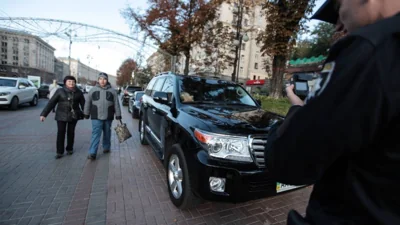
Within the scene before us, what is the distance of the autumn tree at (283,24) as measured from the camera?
10.4 meters

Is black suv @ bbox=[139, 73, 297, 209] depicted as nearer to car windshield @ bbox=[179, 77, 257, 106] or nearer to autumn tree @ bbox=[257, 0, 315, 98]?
car windshield @ bbox=[179, 77, 257, 106]

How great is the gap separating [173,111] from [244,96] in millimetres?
1596

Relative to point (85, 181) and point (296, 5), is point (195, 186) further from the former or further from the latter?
point (296, 5)

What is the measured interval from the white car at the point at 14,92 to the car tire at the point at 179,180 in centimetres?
1230

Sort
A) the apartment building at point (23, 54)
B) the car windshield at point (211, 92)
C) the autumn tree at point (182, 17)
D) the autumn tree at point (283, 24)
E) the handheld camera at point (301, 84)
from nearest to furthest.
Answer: the handheld camera at point (301, 84)
the car windshield at point (211, 92)
the autumn tree at point (283, 24)
the autumn tree at point (182, 17)
the apartment building at point (23, 54)

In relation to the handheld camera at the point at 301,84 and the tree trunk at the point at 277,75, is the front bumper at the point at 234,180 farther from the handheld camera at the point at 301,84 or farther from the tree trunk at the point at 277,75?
the tree trunk at the point at 277,75

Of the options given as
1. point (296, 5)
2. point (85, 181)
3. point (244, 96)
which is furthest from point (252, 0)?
point (85, 181)

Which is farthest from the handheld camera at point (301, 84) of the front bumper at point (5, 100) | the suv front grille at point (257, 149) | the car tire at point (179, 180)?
the front bumper at point (5, 100)

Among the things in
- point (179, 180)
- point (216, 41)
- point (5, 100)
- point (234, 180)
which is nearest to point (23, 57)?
point (5, 100)

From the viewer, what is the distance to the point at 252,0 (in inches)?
537

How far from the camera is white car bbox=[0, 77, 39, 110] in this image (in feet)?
36.7

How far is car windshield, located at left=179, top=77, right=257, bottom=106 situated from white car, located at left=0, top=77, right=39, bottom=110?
1182 cm

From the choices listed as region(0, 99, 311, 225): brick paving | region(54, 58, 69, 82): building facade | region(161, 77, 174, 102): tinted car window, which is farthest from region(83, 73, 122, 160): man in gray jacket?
region(54, 58, 69, 82): building facade

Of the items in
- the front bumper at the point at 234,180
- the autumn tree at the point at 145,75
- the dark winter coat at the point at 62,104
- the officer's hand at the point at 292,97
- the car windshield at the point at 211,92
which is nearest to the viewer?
the officer's hand at the point at 292,97
